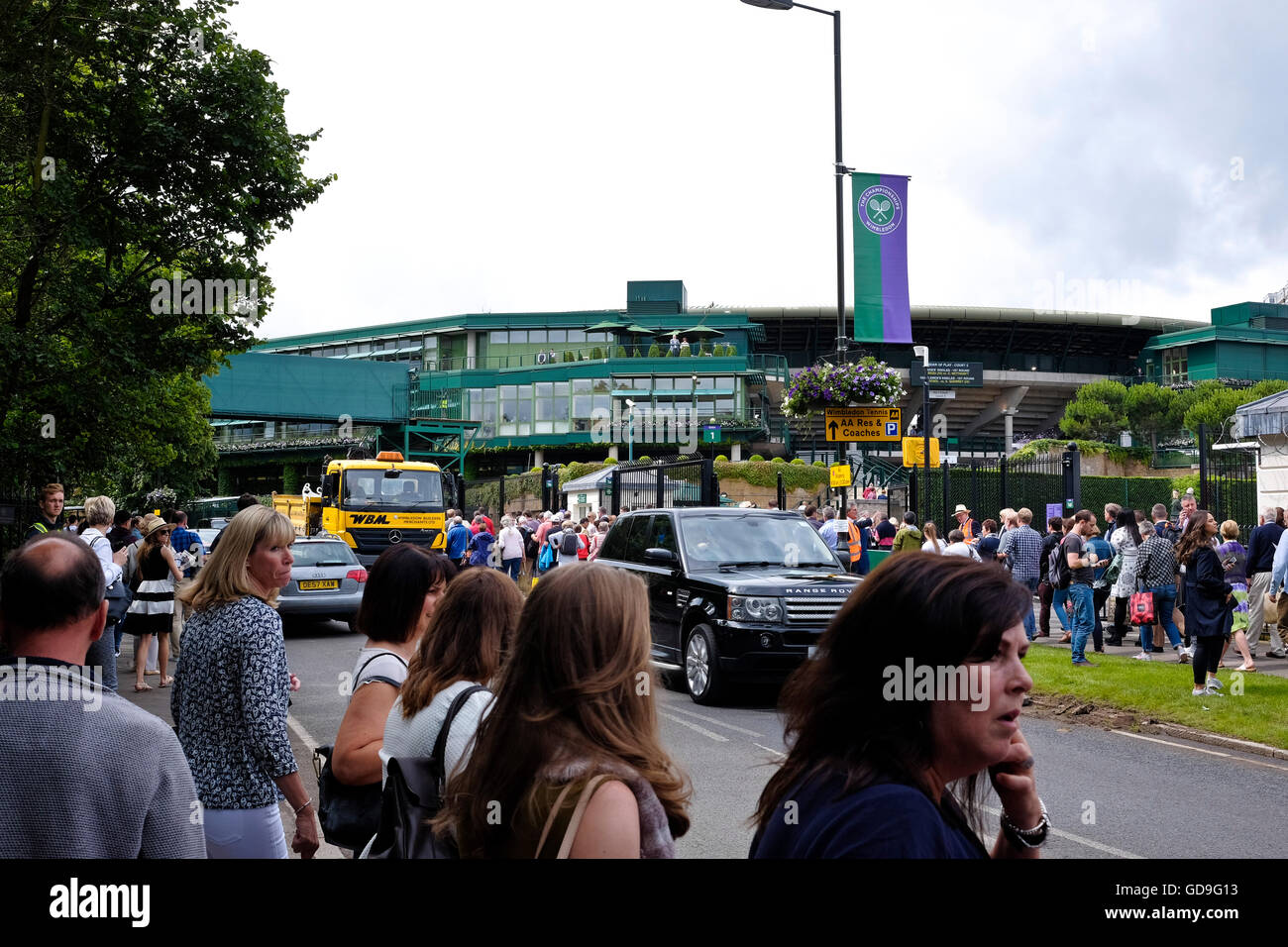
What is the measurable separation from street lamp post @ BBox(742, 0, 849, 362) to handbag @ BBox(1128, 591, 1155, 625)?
5333mm

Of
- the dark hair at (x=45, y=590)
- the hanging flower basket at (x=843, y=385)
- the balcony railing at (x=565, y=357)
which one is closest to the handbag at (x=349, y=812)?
the dark hair at (x=45, y=590)

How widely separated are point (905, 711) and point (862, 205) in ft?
47.1

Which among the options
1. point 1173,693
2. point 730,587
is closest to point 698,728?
point 730,587

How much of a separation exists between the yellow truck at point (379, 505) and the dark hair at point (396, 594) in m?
21.8

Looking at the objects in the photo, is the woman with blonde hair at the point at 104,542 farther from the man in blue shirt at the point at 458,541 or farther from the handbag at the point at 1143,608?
the man in blue shirt at the point at 458,541

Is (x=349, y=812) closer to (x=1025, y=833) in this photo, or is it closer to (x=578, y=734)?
(x=578, y=734)

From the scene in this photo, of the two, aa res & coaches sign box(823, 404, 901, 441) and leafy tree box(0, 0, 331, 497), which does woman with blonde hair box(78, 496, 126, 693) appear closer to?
leafy tree box(0, 0, 331, 497)

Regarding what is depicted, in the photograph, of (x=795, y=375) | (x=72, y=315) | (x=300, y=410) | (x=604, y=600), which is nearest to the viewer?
(x=604, y=600)

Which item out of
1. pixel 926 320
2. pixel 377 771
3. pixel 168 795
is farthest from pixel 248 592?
pixel 926 320

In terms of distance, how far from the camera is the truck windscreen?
26.2 m

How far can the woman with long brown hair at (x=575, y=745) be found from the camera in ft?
6.76

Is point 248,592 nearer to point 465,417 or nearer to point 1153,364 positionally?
point 465,417

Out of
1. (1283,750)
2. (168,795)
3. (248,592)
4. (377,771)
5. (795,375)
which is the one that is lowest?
(1283,750)

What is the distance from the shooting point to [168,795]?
7.79ft
